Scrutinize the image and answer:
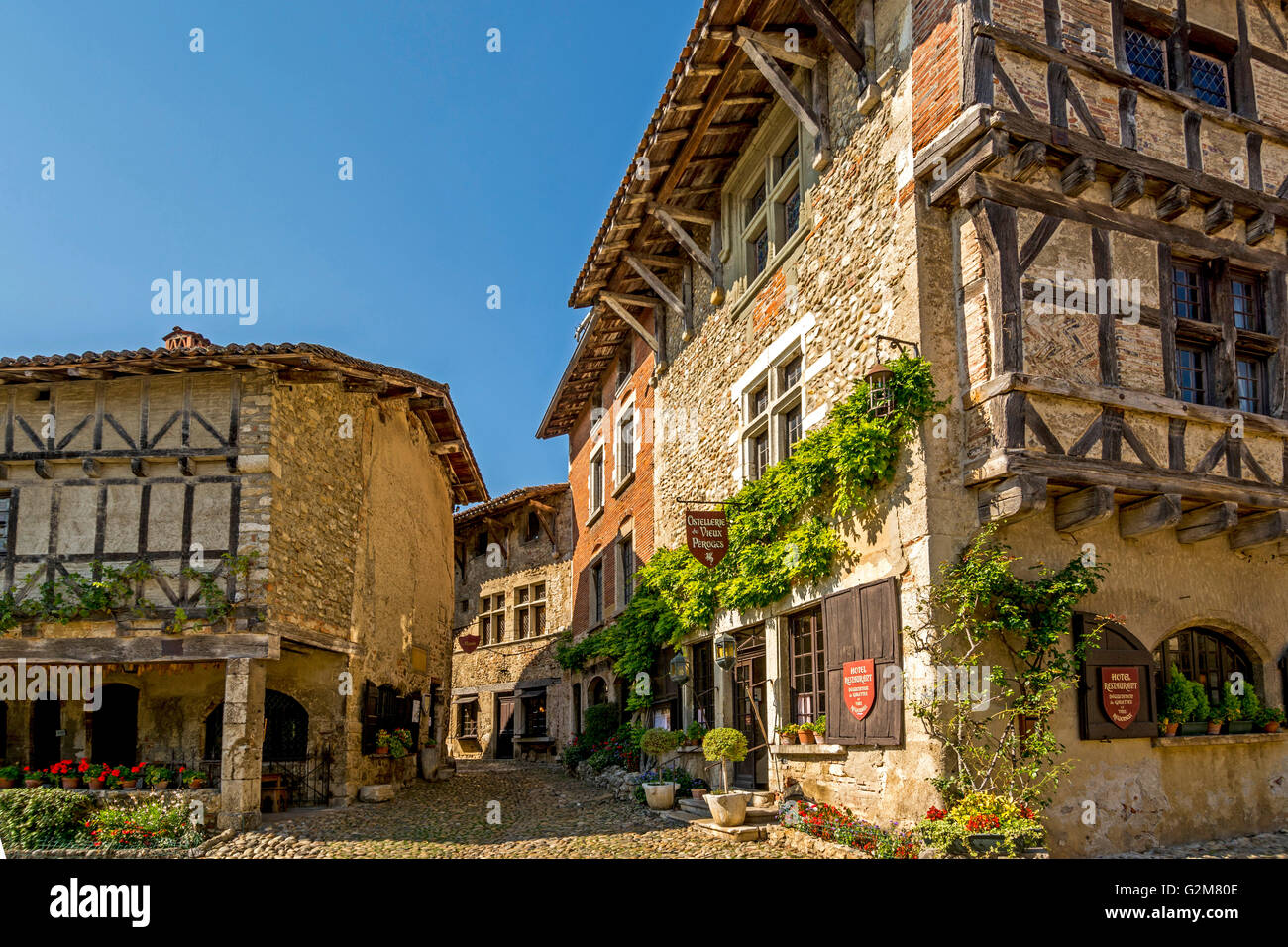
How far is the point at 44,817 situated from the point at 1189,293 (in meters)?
12.7

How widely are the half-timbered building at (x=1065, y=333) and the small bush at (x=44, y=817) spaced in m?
7.40

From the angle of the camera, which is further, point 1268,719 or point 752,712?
point 752,712

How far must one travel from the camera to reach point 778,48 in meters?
10.5

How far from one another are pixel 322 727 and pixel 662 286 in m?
7.86

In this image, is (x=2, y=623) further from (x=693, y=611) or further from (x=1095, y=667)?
(x=1095, y=667)

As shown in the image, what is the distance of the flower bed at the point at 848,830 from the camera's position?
7445 millimetres

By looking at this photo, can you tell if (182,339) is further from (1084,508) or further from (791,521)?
(1084,508)

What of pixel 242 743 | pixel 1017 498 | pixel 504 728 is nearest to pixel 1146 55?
pixel 1017 498

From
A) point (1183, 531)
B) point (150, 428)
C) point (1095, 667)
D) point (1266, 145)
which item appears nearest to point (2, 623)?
point (150, 428)

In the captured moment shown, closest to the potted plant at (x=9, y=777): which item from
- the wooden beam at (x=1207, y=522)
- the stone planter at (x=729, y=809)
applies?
the stone planter at (x=729, y=809)

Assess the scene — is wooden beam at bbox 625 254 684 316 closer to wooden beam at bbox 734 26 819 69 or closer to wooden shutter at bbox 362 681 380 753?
wooden beam at bbox 734 26 819 69

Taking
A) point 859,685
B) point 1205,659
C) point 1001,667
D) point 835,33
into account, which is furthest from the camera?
point 835,33

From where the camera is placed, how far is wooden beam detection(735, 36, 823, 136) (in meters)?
10.4

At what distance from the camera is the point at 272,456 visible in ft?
39.3
